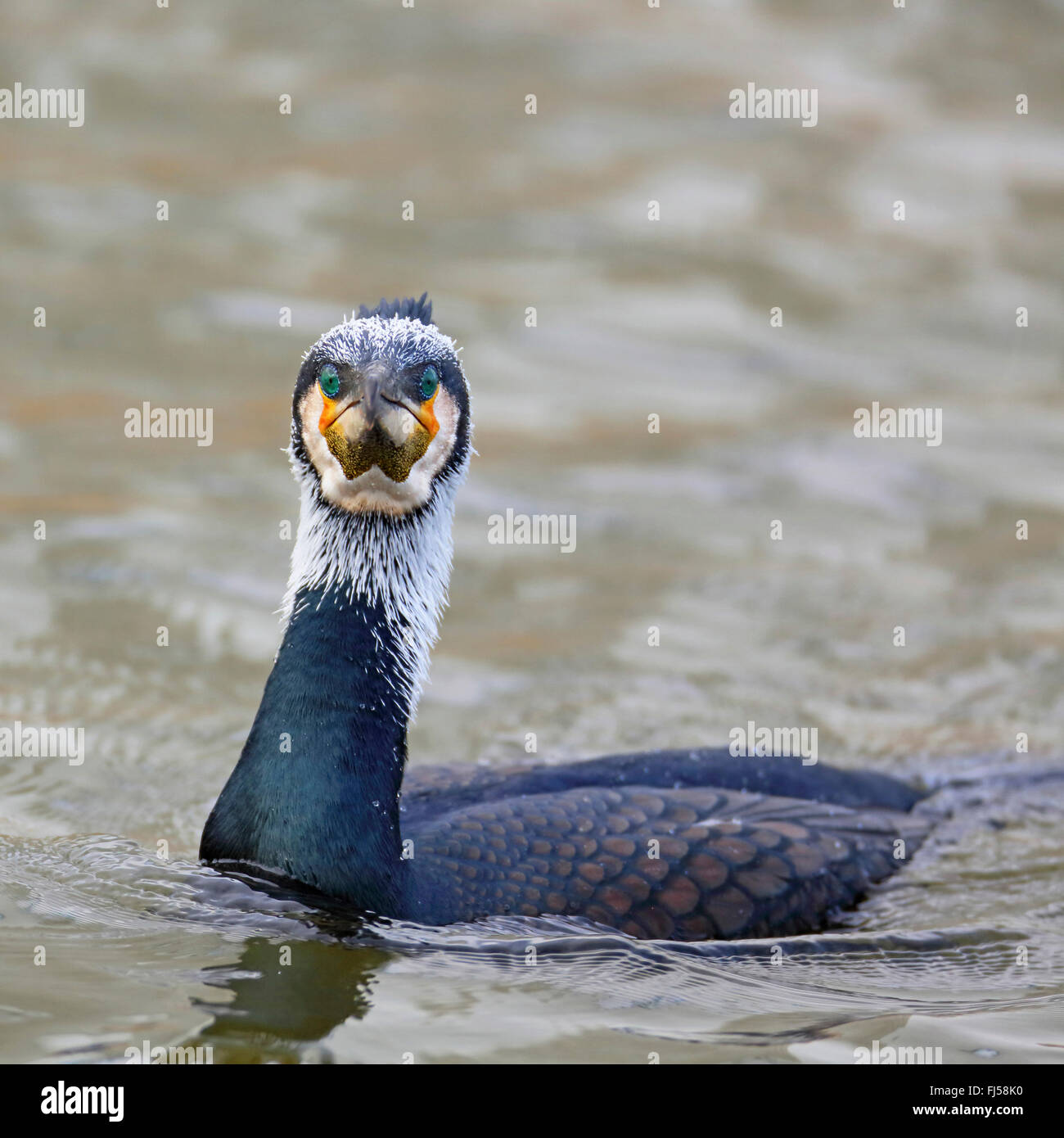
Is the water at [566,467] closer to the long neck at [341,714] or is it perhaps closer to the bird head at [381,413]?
the long neck at [341,714]

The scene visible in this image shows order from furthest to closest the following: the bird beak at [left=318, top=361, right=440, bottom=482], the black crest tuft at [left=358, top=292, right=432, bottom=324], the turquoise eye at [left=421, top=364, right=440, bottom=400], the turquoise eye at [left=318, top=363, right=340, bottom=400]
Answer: the black crest tuft at [left=358, top=292, right=432, bottom=324]
the turquoise eye at [left=421, top=364, right=440, bottom=400]
the turquoise eye at [left=318, top=363, right=340, bottom=400]
the bird beak at [left=318, top=361, right=440, bottom=482]

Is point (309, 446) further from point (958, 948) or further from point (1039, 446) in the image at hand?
point (1039, 446)

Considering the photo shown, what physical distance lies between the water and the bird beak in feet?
5.76

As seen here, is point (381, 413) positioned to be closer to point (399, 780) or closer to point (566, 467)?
point (399, 780)

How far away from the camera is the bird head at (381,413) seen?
6555 mm

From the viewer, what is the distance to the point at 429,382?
681 centimetres

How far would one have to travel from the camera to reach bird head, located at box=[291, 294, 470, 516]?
6555 mm

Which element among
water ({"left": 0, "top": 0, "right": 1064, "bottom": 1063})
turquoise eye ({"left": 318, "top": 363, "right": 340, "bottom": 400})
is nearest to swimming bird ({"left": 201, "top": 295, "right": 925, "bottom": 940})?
turquoise eye ({"left": 318, "top": 363, "right": 340, "bottom": 400})

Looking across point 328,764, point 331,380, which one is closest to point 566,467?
point 331,380

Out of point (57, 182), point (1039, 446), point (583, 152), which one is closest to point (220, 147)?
point (57, 182)

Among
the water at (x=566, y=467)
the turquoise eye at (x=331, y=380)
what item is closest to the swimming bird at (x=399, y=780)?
the turquoise eye at (x=331, y=380)

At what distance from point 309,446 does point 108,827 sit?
2.45m

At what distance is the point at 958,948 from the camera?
7.39 m

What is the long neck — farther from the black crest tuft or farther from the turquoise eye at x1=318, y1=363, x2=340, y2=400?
the black crest tuft
